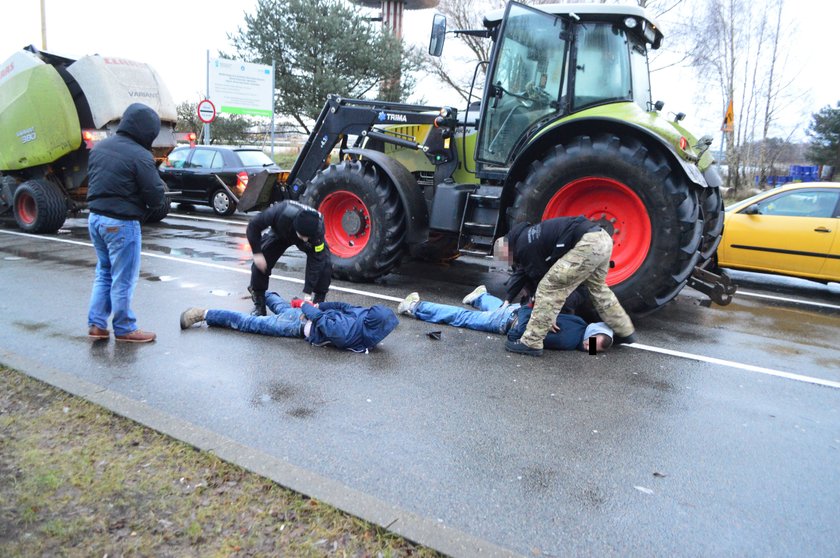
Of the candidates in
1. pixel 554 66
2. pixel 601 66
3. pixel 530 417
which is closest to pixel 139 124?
pixel 530 417

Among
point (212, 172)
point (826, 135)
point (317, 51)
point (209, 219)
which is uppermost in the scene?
point (317, 51)

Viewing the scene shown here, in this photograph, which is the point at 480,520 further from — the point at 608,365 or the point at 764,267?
the point at 764,267

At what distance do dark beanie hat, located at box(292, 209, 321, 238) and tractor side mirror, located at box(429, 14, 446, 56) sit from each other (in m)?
2.82

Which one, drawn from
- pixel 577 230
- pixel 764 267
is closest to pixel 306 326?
pixel 577 230

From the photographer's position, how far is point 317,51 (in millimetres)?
26688

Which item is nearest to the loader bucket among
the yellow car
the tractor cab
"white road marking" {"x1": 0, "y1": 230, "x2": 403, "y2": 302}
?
"white road marking" {"x1": 0, "y1": 230, "x2": 403, "y2": 302}

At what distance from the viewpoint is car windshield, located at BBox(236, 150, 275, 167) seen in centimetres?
1455

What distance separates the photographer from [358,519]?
2.71 metres

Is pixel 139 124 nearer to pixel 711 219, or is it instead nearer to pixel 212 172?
pixel 711 219

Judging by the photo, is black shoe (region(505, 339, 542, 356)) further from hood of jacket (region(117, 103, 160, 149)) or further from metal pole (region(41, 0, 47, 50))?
metal pole (region(41, 0, 47, 50))

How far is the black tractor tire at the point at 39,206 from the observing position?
35.2ft

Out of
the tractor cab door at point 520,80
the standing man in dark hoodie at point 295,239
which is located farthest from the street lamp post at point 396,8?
the standing man in dark hoodie at point 295,239

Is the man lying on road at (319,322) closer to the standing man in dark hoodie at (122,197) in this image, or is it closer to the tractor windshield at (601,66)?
the standing man in dark hoodie at (122,197)

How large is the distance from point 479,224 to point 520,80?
1.62m
